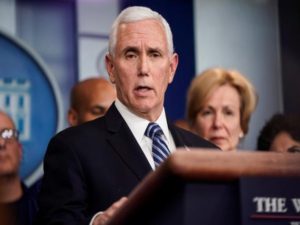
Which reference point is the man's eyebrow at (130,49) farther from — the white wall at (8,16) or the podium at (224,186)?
the white wall at (8,16)

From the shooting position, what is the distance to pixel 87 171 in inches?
71.5

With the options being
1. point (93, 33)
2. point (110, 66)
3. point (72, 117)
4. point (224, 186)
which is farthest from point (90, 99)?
point (224, 186)

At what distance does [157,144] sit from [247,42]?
207cm

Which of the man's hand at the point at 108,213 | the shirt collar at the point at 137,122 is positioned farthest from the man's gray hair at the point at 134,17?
the man's hand at the point at 108,213

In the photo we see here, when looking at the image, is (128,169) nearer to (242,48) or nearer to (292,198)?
(292,198)

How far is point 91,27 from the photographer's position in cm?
362

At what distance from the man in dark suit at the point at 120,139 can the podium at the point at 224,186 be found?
41 cm

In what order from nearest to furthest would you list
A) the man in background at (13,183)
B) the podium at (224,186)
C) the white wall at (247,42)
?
1. the podium at (224,186)
2. the man in background at (13,183)
3. the white wall at (247,42)

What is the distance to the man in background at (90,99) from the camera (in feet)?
10.1

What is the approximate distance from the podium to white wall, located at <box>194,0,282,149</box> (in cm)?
252

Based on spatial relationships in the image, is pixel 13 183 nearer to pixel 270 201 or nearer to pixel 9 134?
pixel 9 134

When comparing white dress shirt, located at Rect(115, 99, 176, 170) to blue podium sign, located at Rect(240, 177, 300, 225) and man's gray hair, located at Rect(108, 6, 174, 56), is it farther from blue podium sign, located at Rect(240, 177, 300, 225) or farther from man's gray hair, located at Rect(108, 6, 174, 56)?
blue podium sign, located at Rect(240, 177, 300, 225)

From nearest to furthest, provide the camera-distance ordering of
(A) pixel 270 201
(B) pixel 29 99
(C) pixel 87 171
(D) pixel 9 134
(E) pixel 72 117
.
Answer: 1. (A) pixel 270 201
2. (C) pixel 87 171
3. (D) pixel 9 134
4. (E) pixel 72 117
5. (B) pixel 29 99

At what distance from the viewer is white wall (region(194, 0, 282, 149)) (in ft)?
12.5
